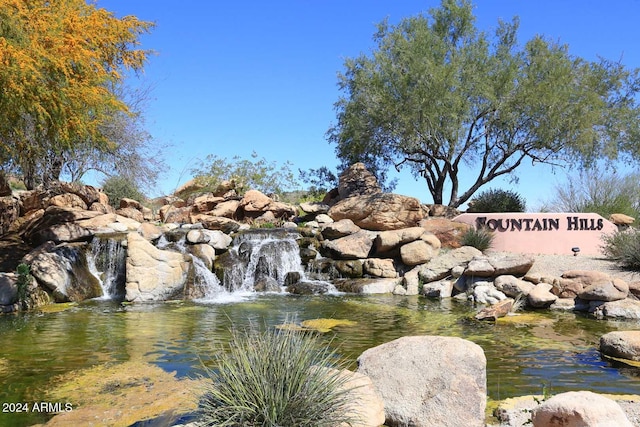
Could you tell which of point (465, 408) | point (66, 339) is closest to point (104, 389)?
point (66, 339)

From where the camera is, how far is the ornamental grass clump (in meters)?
4.22

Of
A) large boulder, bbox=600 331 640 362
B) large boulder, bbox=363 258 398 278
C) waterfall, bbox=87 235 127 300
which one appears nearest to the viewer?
large boulder, bbox=600 331 640 362

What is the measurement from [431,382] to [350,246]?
44.4ft

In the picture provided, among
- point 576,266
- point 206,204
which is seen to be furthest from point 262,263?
point 576,266

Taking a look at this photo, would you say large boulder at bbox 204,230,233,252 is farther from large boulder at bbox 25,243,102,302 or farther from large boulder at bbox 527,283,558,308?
large boulder at bbox 527,283,558,308

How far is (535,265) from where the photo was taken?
56.9 ft

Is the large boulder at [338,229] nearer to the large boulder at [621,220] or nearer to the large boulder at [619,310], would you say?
the large boulder at [619,310]

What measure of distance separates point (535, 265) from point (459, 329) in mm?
7860

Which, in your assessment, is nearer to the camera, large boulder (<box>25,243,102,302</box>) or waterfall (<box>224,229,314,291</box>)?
large boulder (<box>25,243,102,302</box>)

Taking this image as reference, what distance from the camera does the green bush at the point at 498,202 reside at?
80.6ft

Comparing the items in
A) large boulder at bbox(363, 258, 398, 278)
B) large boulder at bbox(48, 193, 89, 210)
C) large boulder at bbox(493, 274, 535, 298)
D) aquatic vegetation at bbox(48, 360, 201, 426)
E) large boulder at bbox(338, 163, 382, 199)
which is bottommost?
aquatic vegetation at bbox(48, 360, 201, 426)

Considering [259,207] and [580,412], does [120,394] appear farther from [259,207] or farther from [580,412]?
[259,207]

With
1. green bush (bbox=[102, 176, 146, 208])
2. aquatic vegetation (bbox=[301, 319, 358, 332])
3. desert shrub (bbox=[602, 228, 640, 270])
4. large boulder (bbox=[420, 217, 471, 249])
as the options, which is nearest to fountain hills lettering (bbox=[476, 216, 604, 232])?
large boulder (bbox=[420, 217, 471, 249])

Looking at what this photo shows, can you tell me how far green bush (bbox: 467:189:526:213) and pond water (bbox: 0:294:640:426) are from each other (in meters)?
11.0
